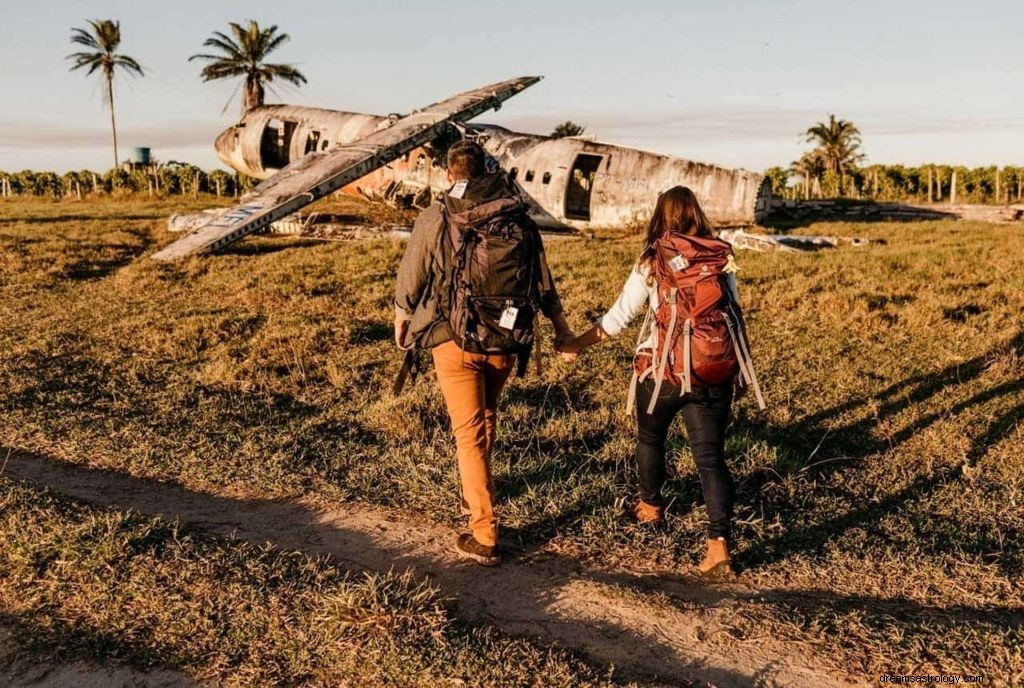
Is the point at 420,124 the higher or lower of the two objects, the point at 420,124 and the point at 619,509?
the higher

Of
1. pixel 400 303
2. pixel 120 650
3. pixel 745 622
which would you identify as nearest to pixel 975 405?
pixel 745 622

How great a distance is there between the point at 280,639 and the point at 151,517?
234 cm

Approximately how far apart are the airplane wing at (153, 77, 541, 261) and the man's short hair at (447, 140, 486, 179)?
13728 mm

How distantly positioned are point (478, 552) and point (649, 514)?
1421 millimetres

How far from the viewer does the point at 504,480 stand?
7.37m

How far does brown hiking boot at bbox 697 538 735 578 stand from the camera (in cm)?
572

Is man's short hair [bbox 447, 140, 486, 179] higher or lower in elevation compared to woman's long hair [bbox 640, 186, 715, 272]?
higher

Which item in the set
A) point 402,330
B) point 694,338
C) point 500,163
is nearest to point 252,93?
point 500,163

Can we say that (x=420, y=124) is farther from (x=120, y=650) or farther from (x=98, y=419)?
(x=120, y=650)

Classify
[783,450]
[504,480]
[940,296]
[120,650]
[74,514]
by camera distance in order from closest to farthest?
[120,650] < [74,514] < [504,480] < [783,450] < [940,296]

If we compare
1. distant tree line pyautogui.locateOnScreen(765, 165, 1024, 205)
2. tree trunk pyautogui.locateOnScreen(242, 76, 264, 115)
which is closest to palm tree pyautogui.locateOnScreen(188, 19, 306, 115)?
tree trunk pyautogui.locateOnScreen(242, 76, 264, 115)

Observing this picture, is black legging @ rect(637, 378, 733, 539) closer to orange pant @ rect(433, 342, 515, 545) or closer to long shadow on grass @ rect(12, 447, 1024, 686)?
long shadow on grass @ rect(12, 447, 1024, 686)

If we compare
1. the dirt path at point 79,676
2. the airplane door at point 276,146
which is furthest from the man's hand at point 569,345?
the airplane door at point 276,146

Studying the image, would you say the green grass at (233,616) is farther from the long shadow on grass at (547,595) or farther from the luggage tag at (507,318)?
the luggage tag at (507,318)
